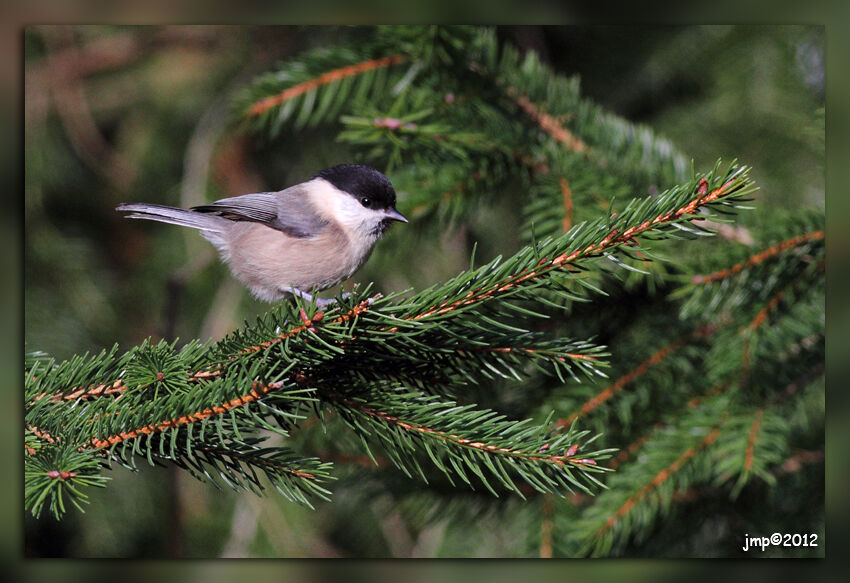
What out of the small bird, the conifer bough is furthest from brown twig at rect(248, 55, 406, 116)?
the conifer bough

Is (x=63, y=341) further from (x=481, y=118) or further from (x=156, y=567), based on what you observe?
(x=481, y=118)

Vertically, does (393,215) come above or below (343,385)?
above

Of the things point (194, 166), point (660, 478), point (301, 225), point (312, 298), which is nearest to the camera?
point (312, 298)

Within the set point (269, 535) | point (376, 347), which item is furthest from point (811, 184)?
point (269, 535)

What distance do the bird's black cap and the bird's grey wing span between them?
58mm

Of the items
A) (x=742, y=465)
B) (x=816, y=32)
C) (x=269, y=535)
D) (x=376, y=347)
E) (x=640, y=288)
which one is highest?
(x=816, y=32)

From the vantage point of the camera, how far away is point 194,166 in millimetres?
1266

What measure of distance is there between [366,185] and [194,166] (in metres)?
0.40

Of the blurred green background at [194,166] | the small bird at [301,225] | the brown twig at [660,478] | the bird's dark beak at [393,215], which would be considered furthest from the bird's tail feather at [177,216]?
the brown twig at [660,478]

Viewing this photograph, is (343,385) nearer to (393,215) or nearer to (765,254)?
(393,215)

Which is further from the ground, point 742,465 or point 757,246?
point 757,246

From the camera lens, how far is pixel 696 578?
973 mm

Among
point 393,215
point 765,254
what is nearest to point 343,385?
point 393,215

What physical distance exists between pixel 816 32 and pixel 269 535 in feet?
3.54
